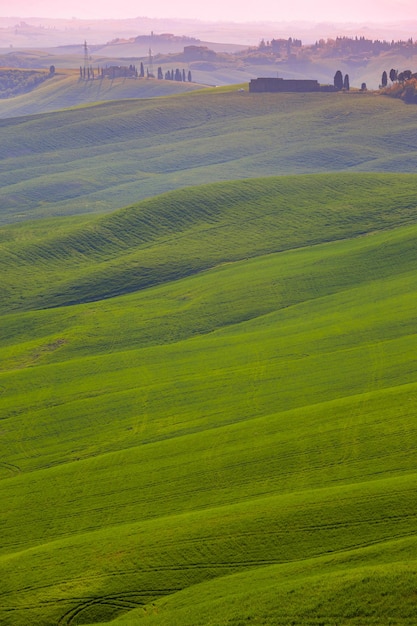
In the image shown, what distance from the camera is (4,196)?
16650cm

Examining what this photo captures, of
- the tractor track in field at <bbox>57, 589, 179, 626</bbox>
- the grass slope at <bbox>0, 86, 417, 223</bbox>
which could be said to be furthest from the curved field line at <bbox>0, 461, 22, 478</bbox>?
the grass slope at <bbox>0, 86, 417, 223</bbox>

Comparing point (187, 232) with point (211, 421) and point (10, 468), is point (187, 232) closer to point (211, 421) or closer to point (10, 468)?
A: point (211, 421)

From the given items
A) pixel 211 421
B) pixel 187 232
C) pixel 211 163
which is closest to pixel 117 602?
pixel 211 421

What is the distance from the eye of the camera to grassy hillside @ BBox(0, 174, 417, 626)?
36.3 metres

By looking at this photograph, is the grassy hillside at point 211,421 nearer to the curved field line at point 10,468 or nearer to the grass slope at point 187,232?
the curved field line at point 10,468

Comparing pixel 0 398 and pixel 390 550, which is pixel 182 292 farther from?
pixel 390 550

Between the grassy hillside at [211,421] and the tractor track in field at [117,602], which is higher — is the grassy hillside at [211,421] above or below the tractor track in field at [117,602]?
above

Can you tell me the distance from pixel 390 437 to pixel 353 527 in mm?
10334

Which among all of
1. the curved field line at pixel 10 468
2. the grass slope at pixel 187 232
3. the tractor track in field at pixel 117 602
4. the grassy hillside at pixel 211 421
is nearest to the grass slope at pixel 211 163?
the grass slope at pixel 187 232

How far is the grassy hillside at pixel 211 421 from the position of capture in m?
36.3

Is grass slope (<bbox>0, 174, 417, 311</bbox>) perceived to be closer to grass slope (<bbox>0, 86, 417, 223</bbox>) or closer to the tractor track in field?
grass slope (<bbox>0, 86, 417, 223</bbox>)

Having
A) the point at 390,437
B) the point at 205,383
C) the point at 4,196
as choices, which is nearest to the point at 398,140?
the point at 4,196

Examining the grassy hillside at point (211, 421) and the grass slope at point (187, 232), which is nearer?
the grassy hillside at point (211, 421)

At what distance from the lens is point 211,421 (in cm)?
5644
